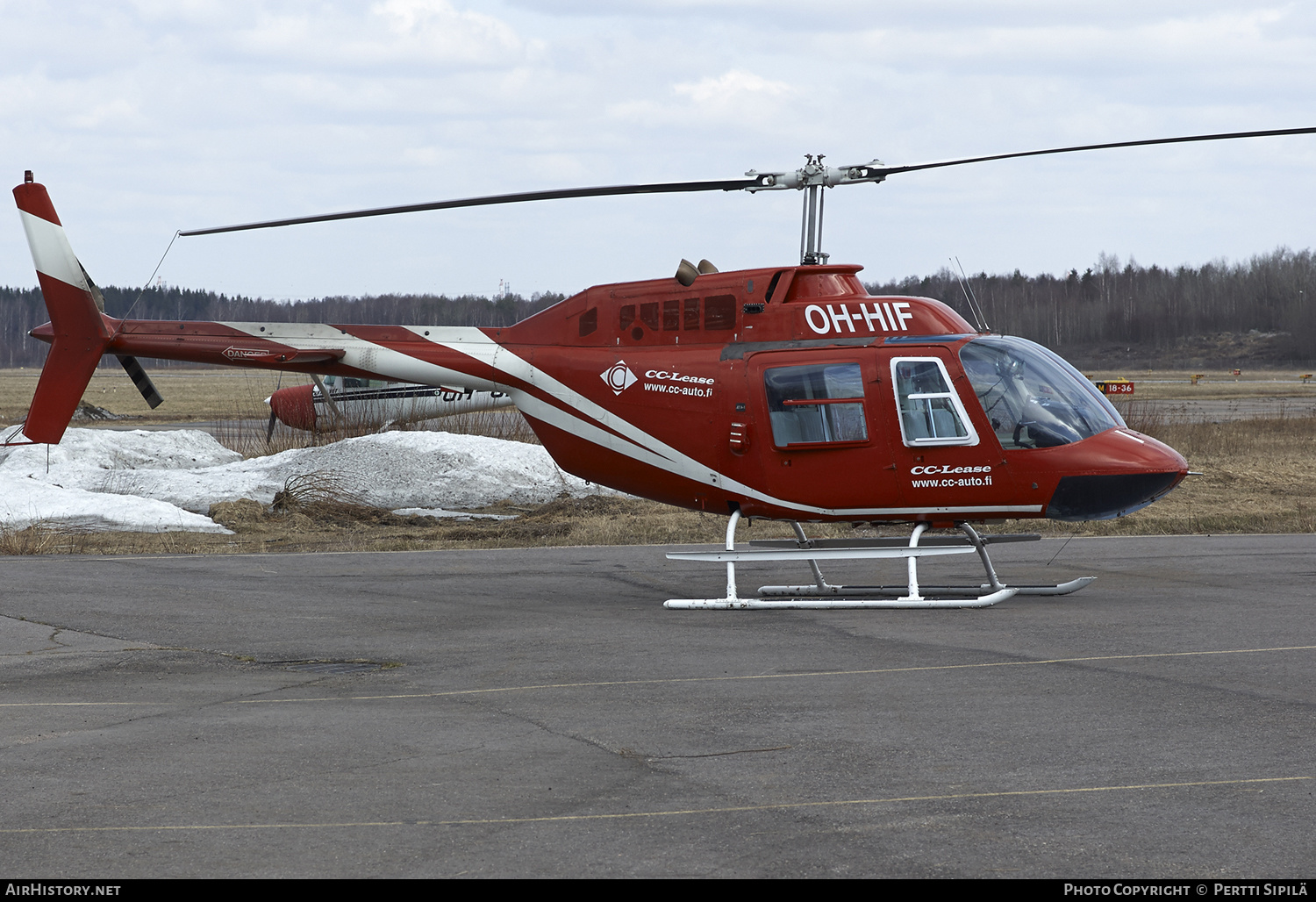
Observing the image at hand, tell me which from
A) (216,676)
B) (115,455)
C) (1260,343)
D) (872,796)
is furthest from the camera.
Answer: (1260,343)

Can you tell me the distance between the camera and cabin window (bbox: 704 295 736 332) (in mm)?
12898

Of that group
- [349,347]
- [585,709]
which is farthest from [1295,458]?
[585,709]

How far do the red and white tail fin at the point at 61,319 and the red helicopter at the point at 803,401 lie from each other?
7.13 ft

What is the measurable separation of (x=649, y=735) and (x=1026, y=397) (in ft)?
20.0

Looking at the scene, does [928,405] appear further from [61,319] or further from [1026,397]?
[61,319]

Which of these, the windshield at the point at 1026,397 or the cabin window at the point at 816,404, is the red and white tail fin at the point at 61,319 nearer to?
the cabin window at the point at 816,404

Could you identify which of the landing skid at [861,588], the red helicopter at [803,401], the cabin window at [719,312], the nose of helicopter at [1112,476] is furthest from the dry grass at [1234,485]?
the cabin window at [719,312]

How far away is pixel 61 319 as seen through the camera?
15102mm

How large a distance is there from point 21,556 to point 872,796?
13.9m

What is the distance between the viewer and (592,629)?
11.1 m

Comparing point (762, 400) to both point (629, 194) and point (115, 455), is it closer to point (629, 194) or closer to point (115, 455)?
point (629, 194)

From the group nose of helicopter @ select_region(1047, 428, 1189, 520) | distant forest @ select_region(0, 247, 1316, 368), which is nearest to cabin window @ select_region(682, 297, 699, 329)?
nose of helicopter @ select_region(1047, 428, 1189, 520)

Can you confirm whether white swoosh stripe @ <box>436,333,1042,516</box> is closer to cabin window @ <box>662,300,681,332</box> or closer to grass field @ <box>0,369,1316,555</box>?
cabin window @ <box>662,300,681,332</box>

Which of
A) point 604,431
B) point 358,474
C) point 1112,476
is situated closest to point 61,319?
point 604,431
